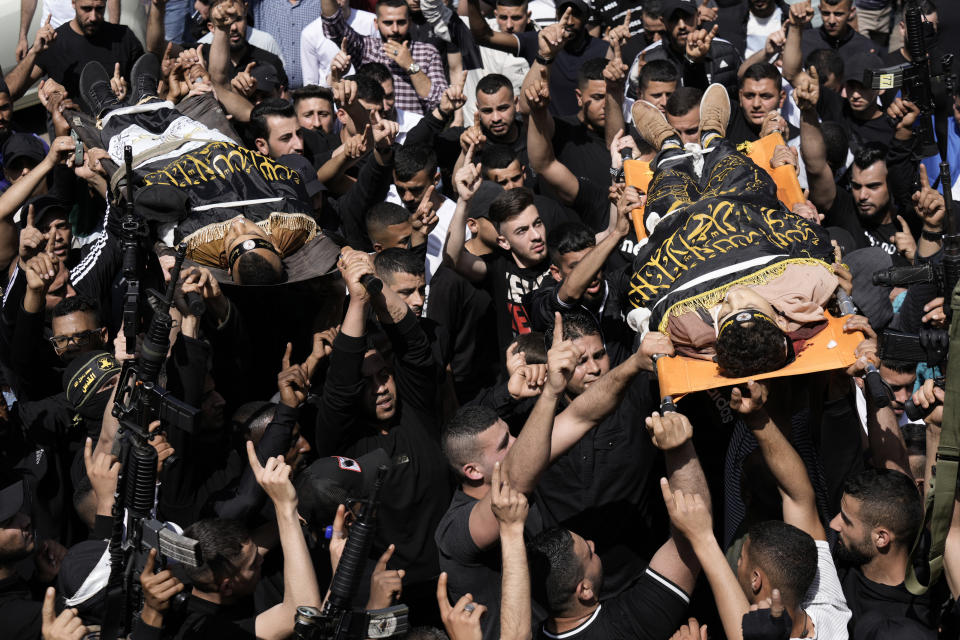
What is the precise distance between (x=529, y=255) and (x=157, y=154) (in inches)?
81.1

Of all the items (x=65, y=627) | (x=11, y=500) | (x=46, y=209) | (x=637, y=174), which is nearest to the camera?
(x=65, y=627)

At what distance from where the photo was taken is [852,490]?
3596 mm

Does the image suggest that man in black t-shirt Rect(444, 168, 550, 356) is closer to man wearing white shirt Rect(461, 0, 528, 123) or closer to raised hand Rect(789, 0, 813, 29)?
man wearing white shirt Rect(461, 0, 528, 123)

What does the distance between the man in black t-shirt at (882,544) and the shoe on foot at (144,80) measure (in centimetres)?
467

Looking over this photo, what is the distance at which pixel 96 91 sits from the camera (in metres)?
6.48

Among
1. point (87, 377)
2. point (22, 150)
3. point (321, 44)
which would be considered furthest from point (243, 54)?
point (87, 377)

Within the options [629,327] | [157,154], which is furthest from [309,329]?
[629,327]

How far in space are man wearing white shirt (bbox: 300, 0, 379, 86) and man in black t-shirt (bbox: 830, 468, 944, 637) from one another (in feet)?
18.4

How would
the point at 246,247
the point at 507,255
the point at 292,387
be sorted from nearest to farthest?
1. the point at 292,387
2. the point at 246,247
3. the point at 507,255

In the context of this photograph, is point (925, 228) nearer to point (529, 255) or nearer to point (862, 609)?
point (529, 255)

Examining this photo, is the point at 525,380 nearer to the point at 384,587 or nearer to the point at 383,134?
the point at 384,587

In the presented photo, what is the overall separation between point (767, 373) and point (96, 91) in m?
4.56

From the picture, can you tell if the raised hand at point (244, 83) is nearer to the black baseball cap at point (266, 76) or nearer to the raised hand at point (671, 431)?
the black baseball cap at point (266, 76)

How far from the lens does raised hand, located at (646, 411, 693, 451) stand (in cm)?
336
